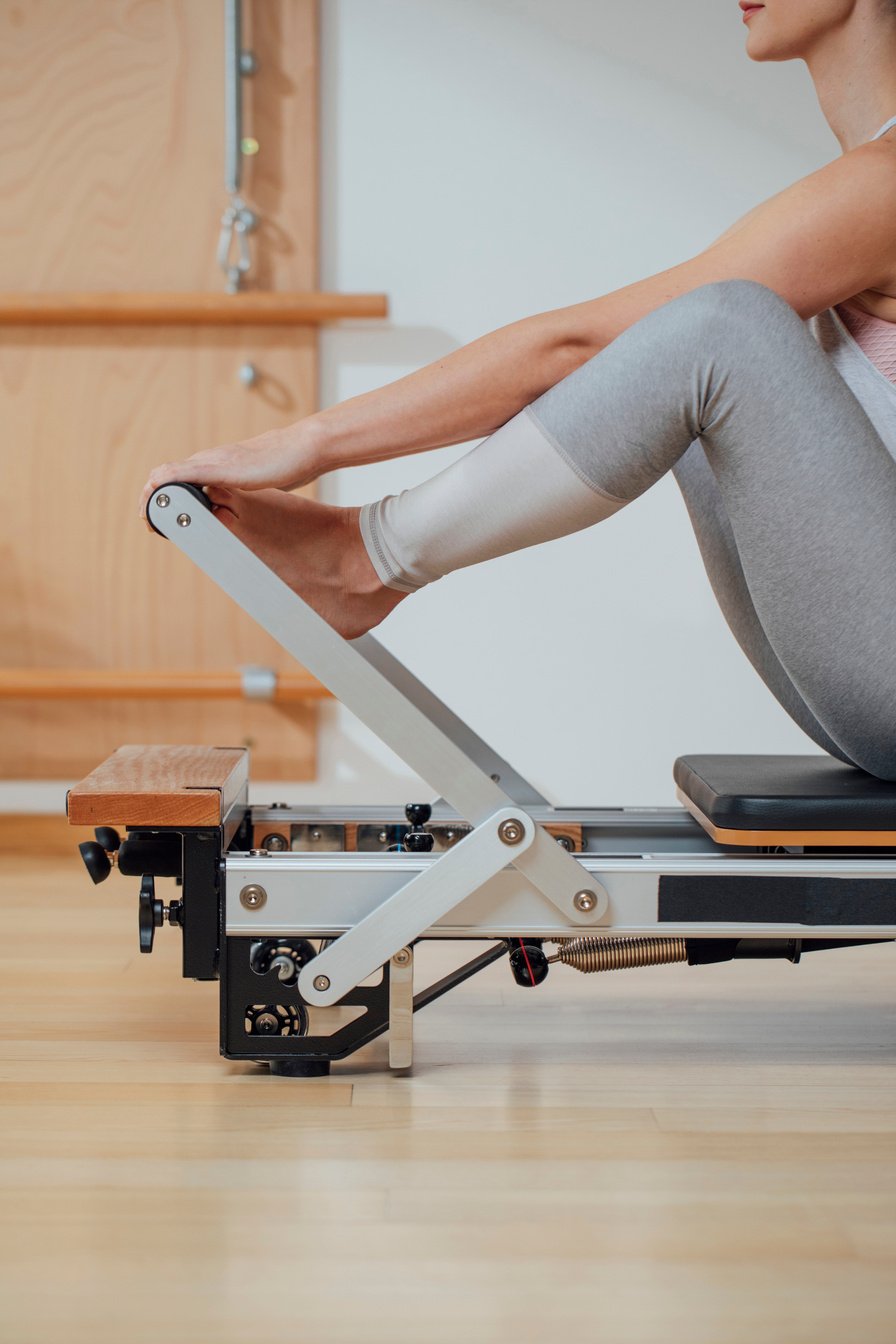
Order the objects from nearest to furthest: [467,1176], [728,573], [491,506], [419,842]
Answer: [467,1176] < [491,506] < [419,842] < [728,573]

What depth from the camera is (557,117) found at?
2066 mm

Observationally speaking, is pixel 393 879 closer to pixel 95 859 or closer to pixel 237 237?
pixel 95 859

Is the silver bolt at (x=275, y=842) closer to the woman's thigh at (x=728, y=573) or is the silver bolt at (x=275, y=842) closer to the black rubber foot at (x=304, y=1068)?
the black rubber foot at (x=304, y=1068)

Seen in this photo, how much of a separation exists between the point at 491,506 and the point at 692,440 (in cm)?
15

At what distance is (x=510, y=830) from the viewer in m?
1.00

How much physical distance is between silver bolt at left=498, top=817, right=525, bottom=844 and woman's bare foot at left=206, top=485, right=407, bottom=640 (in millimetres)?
195

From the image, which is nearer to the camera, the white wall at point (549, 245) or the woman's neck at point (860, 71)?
the woman's neck at point (860, 71)

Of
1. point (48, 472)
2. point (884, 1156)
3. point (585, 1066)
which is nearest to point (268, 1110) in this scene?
point (585, 1066)

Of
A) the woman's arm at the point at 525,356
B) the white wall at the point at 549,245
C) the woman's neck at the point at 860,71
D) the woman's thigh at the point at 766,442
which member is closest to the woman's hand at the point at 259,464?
the woman's arm at the point at 525,356

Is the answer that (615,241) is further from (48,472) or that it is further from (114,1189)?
(114,1189)

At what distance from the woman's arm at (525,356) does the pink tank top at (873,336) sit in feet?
0.25

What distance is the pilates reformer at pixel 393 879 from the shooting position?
1.00 meters

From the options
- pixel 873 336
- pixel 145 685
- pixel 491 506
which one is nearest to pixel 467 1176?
pixel 491 506

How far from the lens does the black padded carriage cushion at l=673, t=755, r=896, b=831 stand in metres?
1.01
